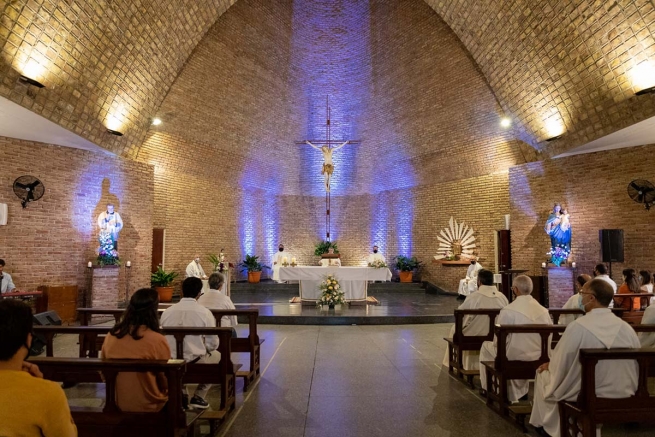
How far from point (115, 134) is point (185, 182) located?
11.6ft

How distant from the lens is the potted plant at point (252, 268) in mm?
15062

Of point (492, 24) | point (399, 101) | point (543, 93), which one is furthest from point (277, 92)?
point (543, 93)

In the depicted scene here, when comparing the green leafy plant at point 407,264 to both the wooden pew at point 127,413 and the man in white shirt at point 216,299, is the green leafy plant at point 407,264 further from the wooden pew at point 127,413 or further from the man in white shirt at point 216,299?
the wooden pew at point 127,413

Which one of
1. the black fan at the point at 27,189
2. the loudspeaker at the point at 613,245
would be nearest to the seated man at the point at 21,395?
the black fan at the point at 27,189

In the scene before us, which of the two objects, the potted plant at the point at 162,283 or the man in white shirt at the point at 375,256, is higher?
the man in white shirt at the point at 375,256

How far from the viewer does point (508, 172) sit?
1248 centimetres

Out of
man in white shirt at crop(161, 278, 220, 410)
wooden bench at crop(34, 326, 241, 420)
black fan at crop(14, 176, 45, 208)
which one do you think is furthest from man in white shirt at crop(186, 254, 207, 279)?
man in white shirt at crop(161, 278, 220, 410)

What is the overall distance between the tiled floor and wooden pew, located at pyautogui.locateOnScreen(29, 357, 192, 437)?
100 cm

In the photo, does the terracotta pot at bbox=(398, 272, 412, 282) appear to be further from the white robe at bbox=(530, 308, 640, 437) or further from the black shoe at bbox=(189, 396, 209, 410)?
the white robe at bbox=(530, 308, 640, 437)

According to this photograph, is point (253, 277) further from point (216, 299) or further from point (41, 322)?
point (216, 299)

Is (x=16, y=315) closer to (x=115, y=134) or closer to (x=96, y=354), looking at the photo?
(x=96, y=354)

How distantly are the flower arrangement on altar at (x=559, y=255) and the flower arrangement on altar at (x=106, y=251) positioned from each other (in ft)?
33.6

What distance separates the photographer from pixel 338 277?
425 inches

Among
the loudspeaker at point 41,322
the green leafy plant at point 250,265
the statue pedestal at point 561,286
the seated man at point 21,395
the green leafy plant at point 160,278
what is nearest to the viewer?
the seated man at point 21,395
